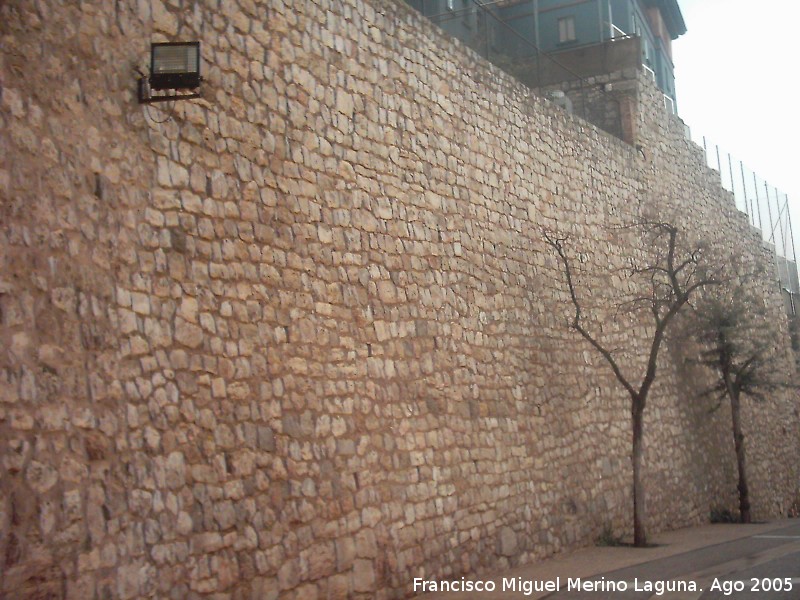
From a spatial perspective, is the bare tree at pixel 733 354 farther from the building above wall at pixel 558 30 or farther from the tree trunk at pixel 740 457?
the building above wall at pixel 558 30

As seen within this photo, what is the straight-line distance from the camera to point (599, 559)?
38.3 ft

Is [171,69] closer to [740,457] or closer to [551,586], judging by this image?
[551,586]

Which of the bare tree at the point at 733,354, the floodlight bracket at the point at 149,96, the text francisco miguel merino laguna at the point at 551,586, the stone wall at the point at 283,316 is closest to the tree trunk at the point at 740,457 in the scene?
the bare tree at the point at 733,354

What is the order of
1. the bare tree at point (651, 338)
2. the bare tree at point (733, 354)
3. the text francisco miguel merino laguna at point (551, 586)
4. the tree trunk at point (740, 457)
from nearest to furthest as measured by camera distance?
the text francisco miguel merino laguna at point (551, 586), the bare tree at point (651, 338), the tree trunk at point (740, 457), the bare tree at point (733, 354)

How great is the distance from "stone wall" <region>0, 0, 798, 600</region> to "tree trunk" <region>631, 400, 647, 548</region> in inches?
18.5

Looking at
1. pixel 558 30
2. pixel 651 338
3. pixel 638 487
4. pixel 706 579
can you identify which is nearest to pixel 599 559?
pixel 638 487

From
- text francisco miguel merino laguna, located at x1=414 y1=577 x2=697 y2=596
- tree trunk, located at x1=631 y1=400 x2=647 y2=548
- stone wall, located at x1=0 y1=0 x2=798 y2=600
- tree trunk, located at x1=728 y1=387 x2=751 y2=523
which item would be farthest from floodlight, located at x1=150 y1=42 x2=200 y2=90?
tree trunk, located at x1=728 y1=387 x2=751 y2=523

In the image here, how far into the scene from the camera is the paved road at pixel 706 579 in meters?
8.73

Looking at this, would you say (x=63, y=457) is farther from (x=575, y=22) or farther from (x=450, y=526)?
(x=575, y=22)

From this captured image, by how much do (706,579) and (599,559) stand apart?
2.10 meters

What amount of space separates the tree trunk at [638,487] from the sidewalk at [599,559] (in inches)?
9.8

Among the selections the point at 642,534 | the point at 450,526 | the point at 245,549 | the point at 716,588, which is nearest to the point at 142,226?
the point at 245,549

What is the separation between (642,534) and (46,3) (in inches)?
400

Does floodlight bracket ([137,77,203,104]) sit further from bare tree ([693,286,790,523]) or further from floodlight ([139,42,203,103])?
bare tree ([693,286,790,523])
